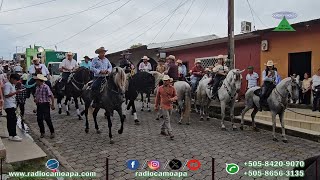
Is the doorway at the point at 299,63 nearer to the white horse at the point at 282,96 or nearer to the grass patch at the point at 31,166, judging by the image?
the white horse at the point at 282,96

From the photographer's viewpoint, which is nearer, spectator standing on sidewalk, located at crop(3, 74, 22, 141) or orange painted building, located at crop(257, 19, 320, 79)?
spectator standing on sidewalk, located at crop(3, 74, 22, 141)

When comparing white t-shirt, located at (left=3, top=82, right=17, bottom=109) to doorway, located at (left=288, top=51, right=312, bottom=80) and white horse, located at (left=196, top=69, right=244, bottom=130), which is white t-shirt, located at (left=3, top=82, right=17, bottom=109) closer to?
white horse, located at (left=196, top=69, right=244, bottom=130)

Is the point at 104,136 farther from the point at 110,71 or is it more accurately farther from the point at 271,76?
the point at 271,76

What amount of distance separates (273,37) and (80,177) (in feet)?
36.3

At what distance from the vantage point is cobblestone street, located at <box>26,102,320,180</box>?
5.79m

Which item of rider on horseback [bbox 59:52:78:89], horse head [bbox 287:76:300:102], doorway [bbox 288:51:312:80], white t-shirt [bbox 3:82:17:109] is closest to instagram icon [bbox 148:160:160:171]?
white t-shirt [bbox 3:82:17:109]

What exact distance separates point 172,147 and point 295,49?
8.11 m

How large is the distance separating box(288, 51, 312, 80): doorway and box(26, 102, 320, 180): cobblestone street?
15.2 ft

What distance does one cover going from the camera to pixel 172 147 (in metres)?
7.09

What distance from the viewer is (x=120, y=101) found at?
775 cm

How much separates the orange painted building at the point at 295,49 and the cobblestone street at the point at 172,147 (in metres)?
4.41

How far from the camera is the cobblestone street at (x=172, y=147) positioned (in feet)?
19.0

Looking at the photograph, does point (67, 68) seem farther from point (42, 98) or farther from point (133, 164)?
point (133, 164)

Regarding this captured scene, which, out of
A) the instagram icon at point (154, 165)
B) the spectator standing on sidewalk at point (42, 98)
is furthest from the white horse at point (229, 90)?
the spectator standing on sidewalk at point (42, 98)
